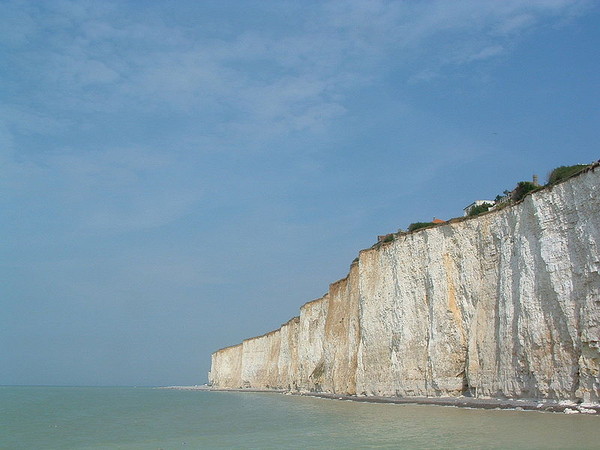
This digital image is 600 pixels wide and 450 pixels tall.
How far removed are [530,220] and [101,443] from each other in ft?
51.0

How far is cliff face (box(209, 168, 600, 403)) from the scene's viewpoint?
17.3 meters

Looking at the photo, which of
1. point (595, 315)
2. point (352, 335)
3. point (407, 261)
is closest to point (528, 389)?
point (595, 315)

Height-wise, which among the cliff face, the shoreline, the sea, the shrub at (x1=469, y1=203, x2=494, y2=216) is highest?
the shrub at (x1=469, y1=203, x2=494, y2=216)

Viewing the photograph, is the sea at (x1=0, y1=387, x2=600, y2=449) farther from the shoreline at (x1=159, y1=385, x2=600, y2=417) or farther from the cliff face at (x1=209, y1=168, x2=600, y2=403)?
the cliff face at (x1=209, y1=168, x2=600, y2=403)

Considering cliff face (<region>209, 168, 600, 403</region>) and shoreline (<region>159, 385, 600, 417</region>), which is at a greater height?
cliff face (<region>209, 168, 600, 403</region>)

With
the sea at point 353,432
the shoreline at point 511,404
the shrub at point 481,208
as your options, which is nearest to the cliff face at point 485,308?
the shoreline at point 511,404

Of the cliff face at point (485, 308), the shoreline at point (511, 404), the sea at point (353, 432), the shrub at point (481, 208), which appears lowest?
the sea at point (353, 432)

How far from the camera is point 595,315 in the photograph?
16297 mm

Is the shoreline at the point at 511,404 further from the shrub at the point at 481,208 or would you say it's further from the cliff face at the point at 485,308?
the shrub at the point at 481,208

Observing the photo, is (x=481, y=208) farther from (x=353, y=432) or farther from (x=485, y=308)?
(x=353, y=432)

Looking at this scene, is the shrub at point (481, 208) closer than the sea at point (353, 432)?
No

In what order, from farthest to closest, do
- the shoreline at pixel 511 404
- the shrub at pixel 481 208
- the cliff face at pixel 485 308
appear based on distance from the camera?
the shrub at pixel 481 208 → the cliff face at pixel 485 308 → the shoreline at pixel 511 404

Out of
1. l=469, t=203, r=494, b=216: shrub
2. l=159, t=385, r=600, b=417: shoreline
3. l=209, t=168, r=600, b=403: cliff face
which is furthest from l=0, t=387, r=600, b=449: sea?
l=469, t=203, r=494, b=216: shrub

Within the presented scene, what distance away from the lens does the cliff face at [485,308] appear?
17.3 metres
